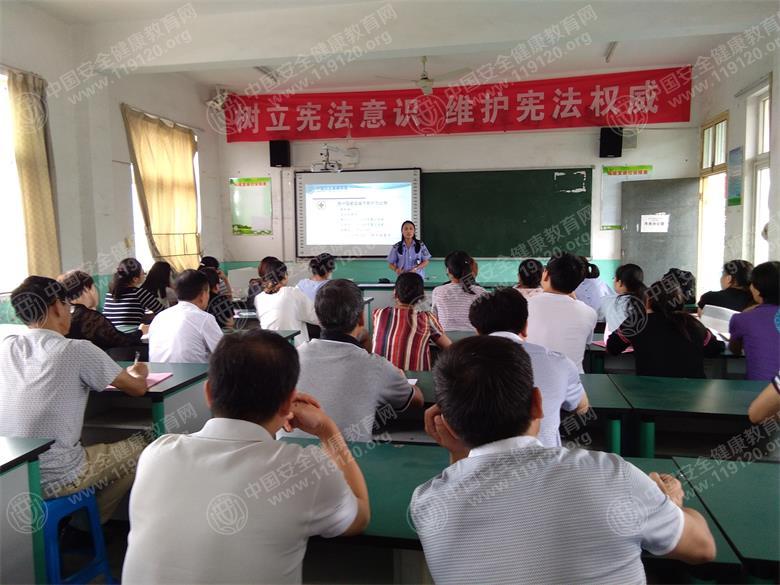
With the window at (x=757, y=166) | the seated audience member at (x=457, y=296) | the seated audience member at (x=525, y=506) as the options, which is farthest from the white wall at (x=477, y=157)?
the seated audience member at (x=525, y=506)

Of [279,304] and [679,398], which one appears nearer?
[679,398]

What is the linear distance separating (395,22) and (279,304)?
2557 mm

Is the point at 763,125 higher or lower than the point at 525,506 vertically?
higher

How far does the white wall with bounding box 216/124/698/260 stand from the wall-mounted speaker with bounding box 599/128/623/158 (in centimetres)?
15

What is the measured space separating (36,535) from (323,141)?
6.48 meters

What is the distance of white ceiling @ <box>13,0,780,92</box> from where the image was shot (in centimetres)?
432

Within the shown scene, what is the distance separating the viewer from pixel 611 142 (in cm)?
686

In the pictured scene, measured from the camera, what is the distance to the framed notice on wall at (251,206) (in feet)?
25.8

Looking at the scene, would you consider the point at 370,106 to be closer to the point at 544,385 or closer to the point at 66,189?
the point at 66,189

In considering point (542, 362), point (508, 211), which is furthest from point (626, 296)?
point (508, 211)

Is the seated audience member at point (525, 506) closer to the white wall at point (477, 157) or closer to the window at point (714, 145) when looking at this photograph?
the window at point (714, 145)

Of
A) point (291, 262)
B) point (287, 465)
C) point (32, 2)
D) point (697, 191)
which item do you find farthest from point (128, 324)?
point (697, 191)

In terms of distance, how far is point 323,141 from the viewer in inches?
302

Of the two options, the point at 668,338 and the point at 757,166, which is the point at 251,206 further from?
the point at 668,338
